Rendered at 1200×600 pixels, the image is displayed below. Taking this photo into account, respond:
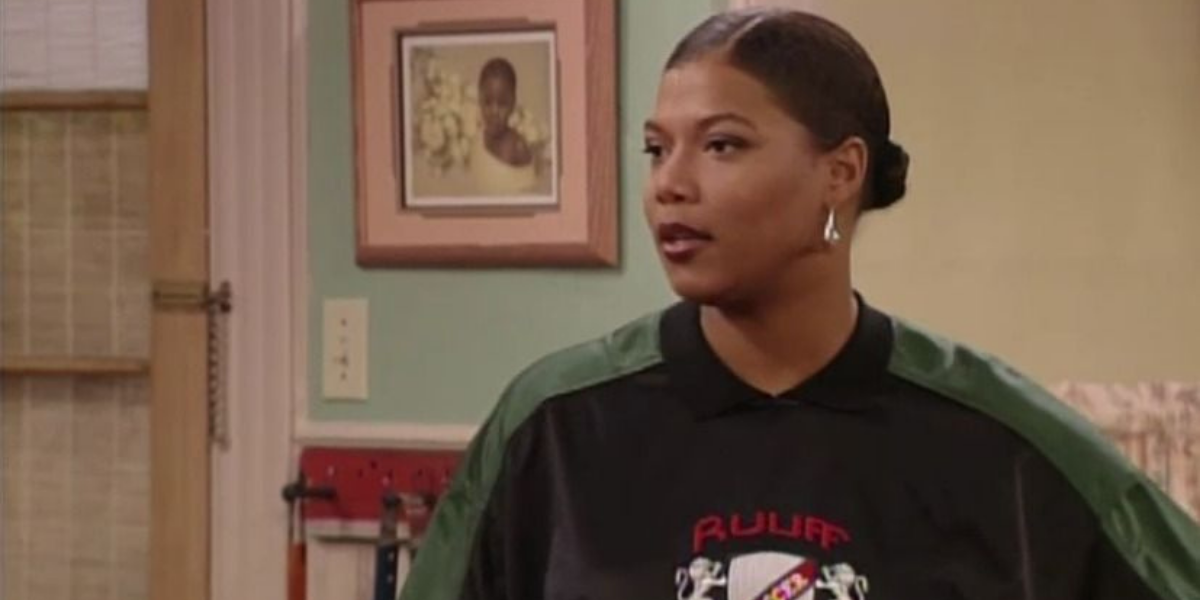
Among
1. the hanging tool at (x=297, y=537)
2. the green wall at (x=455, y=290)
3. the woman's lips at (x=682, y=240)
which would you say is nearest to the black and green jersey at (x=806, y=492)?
the woman's lips at (x=682, y=240)

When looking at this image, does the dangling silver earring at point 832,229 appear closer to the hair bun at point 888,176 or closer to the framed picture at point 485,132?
the hair bun at point 888,176

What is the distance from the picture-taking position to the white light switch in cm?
217

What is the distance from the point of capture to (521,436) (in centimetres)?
133

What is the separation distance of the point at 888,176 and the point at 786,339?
0.43ft

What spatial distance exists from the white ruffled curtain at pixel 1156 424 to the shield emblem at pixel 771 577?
0.80m

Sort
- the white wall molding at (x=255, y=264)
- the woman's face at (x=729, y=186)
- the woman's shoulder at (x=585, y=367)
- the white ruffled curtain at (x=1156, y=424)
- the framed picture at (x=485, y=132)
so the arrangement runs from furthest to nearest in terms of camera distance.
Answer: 1. the white wall molding at (x=255, y=264)
2. the framed picture at (x=485, y=132)
3. the white ruffled curtain at (x=1156, y=424)
4. the woman's shoulder at (x=585, y=367)
5. the woman's face at (x=729, y=186)

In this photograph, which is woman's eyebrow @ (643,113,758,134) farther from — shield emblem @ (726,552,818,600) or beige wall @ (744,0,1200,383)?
beige wall @ (744,0,1200,383)

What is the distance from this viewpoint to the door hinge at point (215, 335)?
2211 millimetres

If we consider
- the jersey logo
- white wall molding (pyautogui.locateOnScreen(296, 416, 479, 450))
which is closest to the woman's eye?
the jersey logo

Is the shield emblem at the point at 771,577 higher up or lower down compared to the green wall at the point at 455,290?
lower down

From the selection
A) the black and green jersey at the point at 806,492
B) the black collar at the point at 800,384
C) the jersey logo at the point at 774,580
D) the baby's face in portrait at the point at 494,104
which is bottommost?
the jersey logo at the point at 774,580

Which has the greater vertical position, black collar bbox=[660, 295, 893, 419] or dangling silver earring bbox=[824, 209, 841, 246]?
dangling silver earring bbox=[824, 209, 841, 246]

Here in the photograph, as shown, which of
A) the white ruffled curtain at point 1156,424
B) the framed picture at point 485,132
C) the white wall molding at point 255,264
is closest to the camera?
the white ruffled curtain at point 1156,424

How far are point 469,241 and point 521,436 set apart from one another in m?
0.81
